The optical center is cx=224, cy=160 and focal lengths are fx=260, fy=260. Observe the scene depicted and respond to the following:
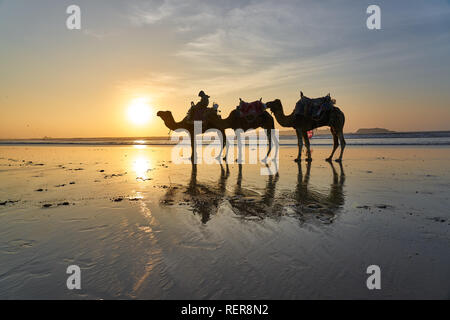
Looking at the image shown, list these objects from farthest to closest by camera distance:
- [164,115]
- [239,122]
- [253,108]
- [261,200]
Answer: [239,122] → [164,115] → [253,108] → [261,200]

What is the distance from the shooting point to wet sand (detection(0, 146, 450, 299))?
252 cm

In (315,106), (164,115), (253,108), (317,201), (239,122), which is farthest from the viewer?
(239,122)

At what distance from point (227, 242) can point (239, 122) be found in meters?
12.7

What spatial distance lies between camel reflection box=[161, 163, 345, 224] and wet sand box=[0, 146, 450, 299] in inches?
1.0

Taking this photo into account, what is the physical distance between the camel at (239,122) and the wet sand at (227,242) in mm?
8890

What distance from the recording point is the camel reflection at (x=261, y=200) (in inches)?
196

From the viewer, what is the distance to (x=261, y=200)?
20.0 ft

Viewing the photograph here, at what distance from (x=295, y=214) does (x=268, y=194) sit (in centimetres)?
186

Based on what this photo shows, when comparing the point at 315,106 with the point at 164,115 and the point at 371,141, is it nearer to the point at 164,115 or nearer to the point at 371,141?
the point at 164,115

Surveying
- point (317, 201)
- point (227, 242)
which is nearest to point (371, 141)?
point (317, 201)

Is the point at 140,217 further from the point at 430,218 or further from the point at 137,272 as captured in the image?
the point at 430,218

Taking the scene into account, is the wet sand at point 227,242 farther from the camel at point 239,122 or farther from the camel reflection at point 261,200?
the camel at point 239,122

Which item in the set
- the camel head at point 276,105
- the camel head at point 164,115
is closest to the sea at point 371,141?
the camel head at point 164,115

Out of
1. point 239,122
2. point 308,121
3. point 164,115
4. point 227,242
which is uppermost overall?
point 164,115
